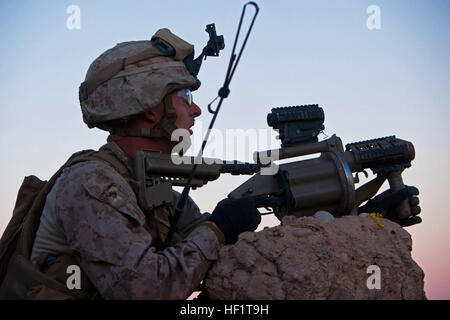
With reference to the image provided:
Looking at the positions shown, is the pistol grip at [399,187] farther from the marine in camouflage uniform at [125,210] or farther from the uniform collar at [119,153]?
the uniform collar at [119,153]

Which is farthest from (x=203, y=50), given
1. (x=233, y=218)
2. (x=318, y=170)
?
(x=233, y=218)

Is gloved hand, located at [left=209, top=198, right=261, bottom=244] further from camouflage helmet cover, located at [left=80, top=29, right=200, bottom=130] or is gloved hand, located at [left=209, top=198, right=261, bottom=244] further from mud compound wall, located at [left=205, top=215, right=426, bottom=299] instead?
camouflage helmet cover, located at [left=80, top=29, right=200, bottom=130]

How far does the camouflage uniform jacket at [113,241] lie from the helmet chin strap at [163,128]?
0.68 meters

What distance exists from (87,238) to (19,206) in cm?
115

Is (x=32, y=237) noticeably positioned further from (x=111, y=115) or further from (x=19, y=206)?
(x=111, y=115)

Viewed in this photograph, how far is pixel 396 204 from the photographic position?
5.57m

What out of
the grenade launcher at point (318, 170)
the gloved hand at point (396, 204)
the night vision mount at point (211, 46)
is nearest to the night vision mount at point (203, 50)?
the night vision mount at point (211, 46)

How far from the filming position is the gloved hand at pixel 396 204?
5543 mm

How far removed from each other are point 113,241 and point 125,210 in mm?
253

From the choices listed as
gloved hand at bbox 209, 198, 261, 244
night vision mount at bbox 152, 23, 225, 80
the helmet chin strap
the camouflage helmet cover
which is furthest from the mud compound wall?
night vision mount at bbox 152, 23, 225, 80

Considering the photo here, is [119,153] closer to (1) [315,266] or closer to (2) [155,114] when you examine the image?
(2) [155,114]

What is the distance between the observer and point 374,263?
14.2 feet

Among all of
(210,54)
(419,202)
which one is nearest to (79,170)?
(210,54)
